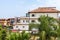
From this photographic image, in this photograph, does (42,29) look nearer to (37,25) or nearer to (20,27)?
(37,25)

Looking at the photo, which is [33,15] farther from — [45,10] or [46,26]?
[46,26]

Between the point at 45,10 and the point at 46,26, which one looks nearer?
the point at 46,26

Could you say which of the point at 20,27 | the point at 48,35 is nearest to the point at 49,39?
the point at 48,35

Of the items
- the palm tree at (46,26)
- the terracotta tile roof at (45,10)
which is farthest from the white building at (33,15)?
the palm tree at (46,26)

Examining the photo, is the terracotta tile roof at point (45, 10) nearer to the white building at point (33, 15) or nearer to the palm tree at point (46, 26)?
the white building at point (33, 15)

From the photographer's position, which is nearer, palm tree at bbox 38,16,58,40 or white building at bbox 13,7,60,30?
palm tree at bbox 38,16,58,40

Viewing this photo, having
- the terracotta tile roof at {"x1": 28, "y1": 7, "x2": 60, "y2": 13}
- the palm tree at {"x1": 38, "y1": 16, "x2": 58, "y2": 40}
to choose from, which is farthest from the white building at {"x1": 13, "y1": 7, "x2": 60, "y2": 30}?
the palm tree at {"x1": 38, "y1": 16, "x2": 58, "y2": 40}

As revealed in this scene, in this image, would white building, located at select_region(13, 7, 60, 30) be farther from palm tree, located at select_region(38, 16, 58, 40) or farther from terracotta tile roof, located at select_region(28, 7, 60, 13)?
palm tree, located at select_region(38, 16, 58, 40)

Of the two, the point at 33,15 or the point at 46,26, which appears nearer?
the point at 46,26

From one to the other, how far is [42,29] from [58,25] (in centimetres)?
222

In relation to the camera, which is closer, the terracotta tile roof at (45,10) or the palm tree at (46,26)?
the palm tree at (46,26)

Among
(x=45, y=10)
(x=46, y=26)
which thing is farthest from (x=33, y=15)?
(x=46, y=26)

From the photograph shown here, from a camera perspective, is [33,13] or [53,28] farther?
[33,13]

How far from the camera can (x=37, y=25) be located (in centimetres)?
3653
